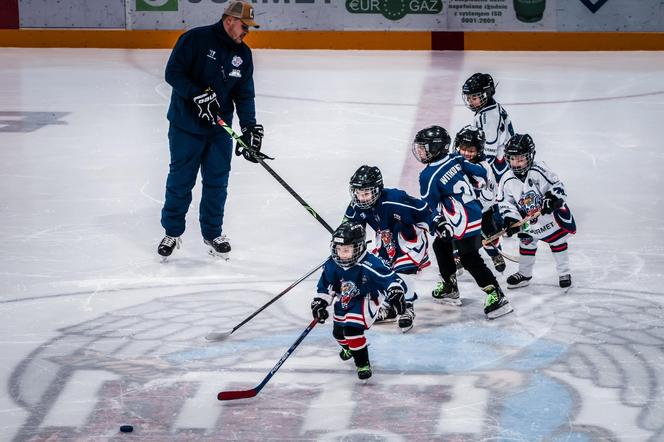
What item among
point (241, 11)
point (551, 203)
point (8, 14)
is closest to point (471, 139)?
point (551, 203)

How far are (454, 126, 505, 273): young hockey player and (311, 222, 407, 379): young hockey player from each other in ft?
3.82

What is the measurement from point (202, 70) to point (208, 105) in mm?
261

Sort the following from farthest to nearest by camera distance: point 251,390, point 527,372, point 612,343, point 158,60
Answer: point 158,60 → point 612,343 → point 527,372 → point 251,390

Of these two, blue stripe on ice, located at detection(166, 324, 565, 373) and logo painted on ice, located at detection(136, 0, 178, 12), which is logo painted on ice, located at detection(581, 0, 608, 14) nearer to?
logo painted on ice, located at detection(136, 0, 178, 12)

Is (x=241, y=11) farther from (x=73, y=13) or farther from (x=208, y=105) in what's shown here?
(x=73, y=13)

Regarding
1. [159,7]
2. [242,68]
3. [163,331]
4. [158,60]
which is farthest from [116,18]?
[163,331]

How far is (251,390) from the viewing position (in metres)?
4.21

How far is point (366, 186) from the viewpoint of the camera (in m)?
4.78

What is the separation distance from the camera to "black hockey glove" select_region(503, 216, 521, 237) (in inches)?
220

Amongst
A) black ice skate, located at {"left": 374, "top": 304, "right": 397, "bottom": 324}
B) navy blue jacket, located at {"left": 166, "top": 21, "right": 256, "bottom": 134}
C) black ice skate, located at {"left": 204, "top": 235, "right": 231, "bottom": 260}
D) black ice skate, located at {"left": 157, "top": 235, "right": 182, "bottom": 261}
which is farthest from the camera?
black ice skate, located at {"left": 204, "top": 235, "right": 231, "bottom": 260}

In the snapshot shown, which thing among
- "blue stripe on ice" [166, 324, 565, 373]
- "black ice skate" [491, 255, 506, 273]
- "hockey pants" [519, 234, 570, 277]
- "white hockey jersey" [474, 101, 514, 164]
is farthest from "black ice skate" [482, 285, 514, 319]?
"white hockey jersey" [474, 101, 514, 164]

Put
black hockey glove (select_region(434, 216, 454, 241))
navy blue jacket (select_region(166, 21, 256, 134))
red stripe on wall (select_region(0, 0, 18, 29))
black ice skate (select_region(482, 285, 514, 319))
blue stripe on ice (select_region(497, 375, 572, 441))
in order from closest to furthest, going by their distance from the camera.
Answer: blue stripe on ice (select_region(497, 375, 572, 441)) → black hockey glove (select_region(434, 216, 454, 241)) → black ice skate (select_region(482, 285, 514, 319)) → navy blue jacket (select_region(166, 21, 256, 134)) → red stripe on wall (select_region(0, 0, 18, 29))

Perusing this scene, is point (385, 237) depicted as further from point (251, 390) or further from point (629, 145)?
point (629, 145)

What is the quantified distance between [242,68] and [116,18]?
30.8ft
